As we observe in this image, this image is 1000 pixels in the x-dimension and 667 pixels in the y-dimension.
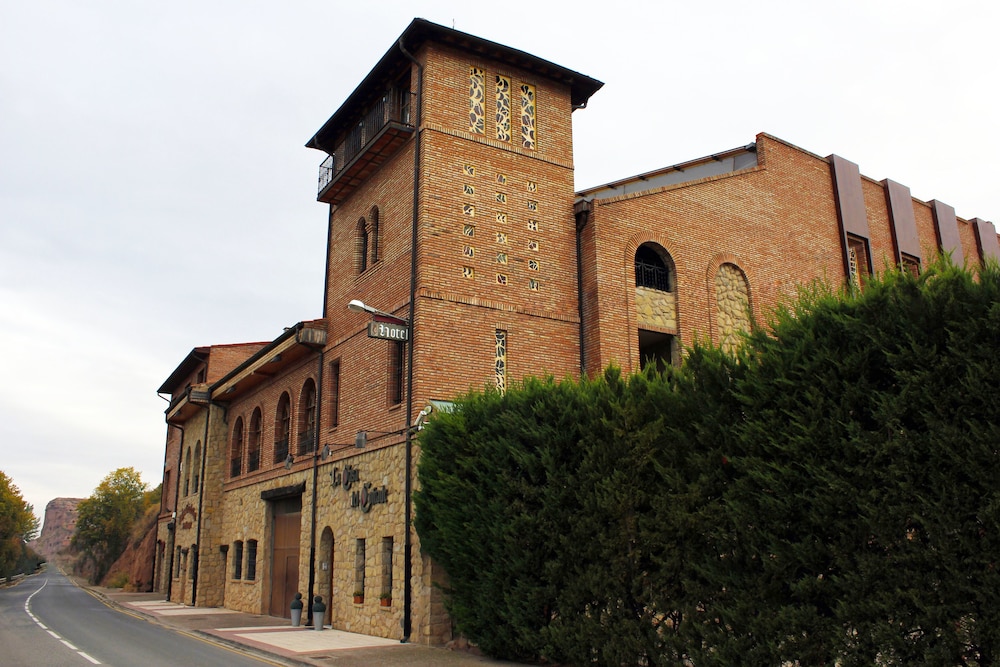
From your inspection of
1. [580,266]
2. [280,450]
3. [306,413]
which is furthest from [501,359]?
[280,450]

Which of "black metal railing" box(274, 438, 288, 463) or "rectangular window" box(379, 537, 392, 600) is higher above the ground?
"black metal railing" box(274, 438, 288, 463)

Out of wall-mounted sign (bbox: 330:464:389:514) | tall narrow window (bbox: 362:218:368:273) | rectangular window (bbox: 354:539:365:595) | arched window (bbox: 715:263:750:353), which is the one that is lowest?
rectangular window (bbox: 354:539:365:595)

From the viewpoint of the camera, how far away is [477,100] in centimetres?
1825

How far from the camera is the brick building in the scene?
53.3 feet

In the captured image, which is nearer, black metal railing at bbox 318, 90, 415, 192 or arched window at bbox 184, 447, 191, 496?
black metal railing at bbox 318, 90, 415, 192

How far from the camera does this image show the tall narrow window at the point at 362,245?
19984 mm

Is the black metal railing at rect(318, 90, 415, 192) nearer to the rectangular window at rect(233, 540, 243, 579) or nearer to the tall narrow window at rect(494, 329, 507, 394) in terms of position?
the tall narrow window at rect(494, 329, 507, 394)

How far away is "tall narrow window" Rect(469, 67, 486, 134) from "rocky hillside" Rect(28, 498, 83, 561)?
19070cm

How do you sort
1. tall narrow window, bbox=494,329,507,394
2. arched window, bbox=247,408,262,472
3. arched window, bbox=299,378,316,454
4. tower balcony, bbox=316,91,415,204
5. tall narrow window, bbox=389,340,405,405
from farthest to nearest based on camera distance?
arched window, bbox=247,408,262,472
arched window, bbox=299,378,316,454
tower balcony, bbox=316,91,415,204
tall narrow window, bbox=389,340,405,405
tall narrow window, bbox=494,329,507,394

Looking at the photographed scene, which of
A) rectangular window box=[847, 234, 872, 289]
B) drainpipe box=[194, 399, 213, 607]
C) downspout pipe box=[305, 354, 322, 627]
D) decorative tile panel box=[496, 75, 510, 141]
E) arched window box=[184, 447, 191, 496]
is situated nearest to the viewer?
decorative tile panel box=[496, 75, 510, 141]

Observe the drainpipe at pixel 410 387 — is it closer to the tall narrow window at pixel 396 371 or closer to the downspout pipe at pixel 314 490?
the tall narrow window at pixel 396 371

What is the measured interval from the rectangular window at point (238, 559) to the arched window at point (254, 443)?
2454mm

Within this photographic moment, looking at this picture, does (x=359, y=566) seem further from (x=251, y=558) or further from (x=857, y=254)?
(x=857, y=254)

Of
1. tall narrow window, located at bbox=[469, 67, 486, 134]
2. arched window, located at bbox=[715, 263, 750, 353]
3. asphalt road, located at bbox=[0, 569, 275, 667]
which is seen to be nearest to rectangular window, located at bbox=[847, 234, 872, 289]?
arched window, located at bbox=[715, 263, 750, 353]
